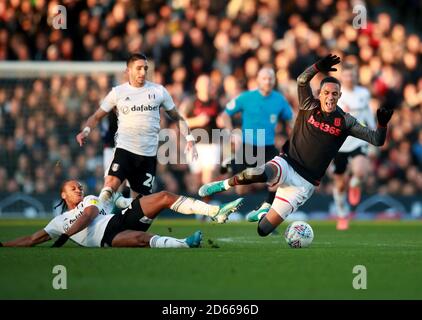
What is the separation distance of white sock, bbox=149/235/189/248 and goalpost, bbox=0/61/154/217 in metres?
9.43

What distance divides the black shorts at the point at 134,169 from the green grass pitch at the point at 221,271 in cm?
132

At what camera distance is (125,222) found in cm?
1159

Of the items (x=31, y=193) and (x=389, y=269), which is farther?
(x=31, y=193)

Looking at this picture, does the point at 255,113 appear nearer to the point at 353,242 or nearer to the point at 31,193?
the point at 353,242

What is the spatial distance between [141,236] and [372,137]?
9.46 feet

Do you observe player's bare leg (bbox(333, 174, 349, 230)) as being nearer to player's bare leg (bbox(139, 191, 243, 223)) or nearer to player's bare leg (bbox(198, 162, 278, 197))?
player's bare leg (bbox(198, 162, 278, 197))

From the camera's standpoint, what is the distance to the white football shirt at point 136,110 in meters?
13.6

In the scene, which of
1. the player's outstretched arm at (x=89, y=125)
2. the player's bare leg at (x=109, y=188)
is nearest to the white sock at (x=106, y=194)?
the player's bare leg at (x=109, y=188)

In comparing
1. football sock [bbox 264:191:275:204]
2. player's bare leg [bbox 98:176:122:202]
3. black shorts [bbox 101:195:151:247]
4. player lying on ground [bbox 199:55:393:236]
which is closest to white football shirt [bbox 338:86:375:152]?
football sock [bbox 264:191:275:204]
